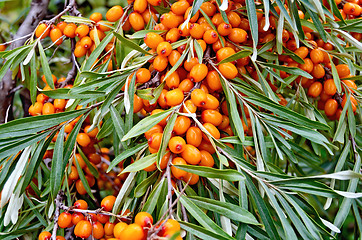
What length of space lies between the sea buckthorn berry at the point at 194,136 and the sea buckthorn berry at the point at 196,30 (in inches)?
9.8

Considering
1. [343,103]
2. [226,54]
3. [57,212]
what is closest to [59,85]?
[57,212]

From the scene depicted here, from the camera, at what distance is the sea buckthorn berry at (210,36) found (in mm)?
750

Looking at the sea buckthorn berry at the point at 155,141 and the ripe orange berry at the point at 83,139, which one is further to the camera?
the ripe orange berry at the point at 83,139

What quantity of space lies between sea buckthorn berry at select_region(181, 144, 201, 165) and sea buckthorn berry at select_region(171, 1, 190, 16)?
1.20 ft

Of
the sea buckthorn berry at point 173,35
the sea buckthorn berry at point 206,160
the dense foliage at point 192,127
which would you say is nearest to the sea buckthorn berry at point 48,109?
the dense foliage at point 192,127

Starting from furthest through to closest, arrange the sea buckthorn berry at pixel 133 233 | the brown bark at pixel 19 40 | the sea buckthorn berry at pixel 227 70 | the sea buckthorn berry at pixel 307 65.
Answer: the brown bark at pixel 19 40 → the sea buckthorn berry at pixel 307 65 → the sea buckthorn berry at pixel 227 70 → the sea buckthorn berry at pixel 133 233

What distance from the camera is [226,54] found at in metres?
0.74

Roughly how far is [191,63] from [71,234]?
0.62 metres

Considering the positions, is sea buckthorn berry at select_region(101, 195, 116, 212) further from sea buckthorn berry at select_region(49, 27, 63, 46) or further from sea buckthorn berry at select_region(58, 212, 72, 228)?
sea buckthorn berry at select_region(49, 27, 63, 46)

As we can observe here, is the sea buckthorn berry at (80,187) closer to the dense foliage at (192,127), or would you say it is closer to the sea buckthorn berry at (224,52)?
the dense foliage at (192,127)

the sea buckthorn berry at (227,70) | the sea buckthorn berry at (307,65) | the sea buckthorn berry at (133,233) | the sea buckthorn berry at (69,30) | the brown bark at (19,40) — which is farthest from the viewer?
the brown bark at (19,40)

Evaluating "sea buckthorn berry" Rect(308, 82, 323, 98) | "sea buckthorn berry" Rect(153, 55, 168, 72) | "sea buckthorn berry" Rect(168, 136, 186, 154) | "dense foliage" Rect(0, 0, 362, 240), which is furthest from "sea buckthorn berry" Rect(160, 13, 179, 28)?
"sea buckthorn berry" Rect(308, 82, 323, 98)

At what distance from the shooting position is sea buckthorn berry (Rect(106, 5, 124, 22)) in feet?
3.05

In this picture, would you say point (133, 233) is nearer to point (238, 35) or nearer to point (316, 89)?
point (238, 35)
